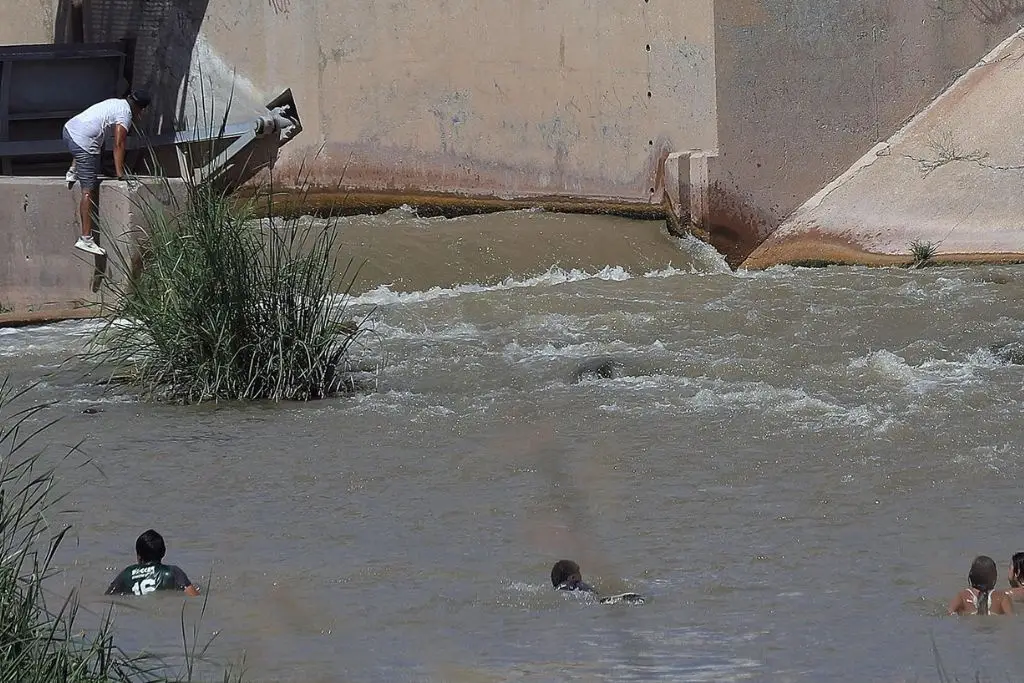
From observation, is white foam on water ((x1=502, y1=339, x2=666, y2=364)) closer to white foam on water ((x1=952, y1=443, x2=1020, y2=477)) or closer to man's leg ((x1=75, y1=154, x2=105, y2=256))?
white foam on water ((x1=952, y1=443, x2=1020, y2=477))

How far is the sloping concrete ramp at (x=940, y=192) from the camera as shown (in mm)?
13422

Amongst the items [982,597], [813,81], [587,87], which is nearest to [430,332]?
[587,87]

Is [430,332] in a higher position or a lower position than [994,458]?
higher

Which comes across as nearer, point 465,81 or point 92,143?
point 92,143

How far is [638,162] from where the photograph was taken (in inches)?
584

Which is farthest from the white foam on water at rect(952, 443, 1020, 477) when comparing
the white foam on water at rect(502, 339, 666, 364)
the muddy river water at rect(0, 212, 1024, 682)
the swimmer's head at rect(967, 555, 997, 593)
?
the white foam on water at rect(502, 339, 666, 364)

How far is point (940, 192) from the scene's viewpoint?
13805mm

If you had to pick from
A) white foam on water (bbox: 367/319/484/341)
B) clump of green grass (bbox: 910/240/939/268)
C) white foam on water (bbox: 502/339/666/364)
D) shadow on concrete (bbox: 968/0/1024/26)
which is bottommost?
white foam on water (bbox: 502/339/666/364)

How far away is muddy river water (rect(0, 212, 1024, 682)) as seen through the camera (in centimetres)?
552

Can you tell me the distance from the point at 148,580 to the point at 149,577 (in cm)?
2

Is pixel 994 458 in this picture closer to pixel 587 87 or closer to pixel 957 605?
pixel 957 605

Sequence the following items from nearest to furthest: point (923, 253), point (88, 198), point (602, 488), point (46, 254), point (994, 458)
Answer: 1. point (602, 488)
2. point (994, 458)
3. point (88, 198)
4. point (46, 254)
5. point (923, 253)

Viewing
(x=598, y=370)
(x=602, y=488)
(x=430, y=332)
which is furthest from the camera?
(x=430, y=332)

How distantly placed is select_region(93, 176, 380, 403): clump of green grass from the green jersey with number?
3.18 meters
